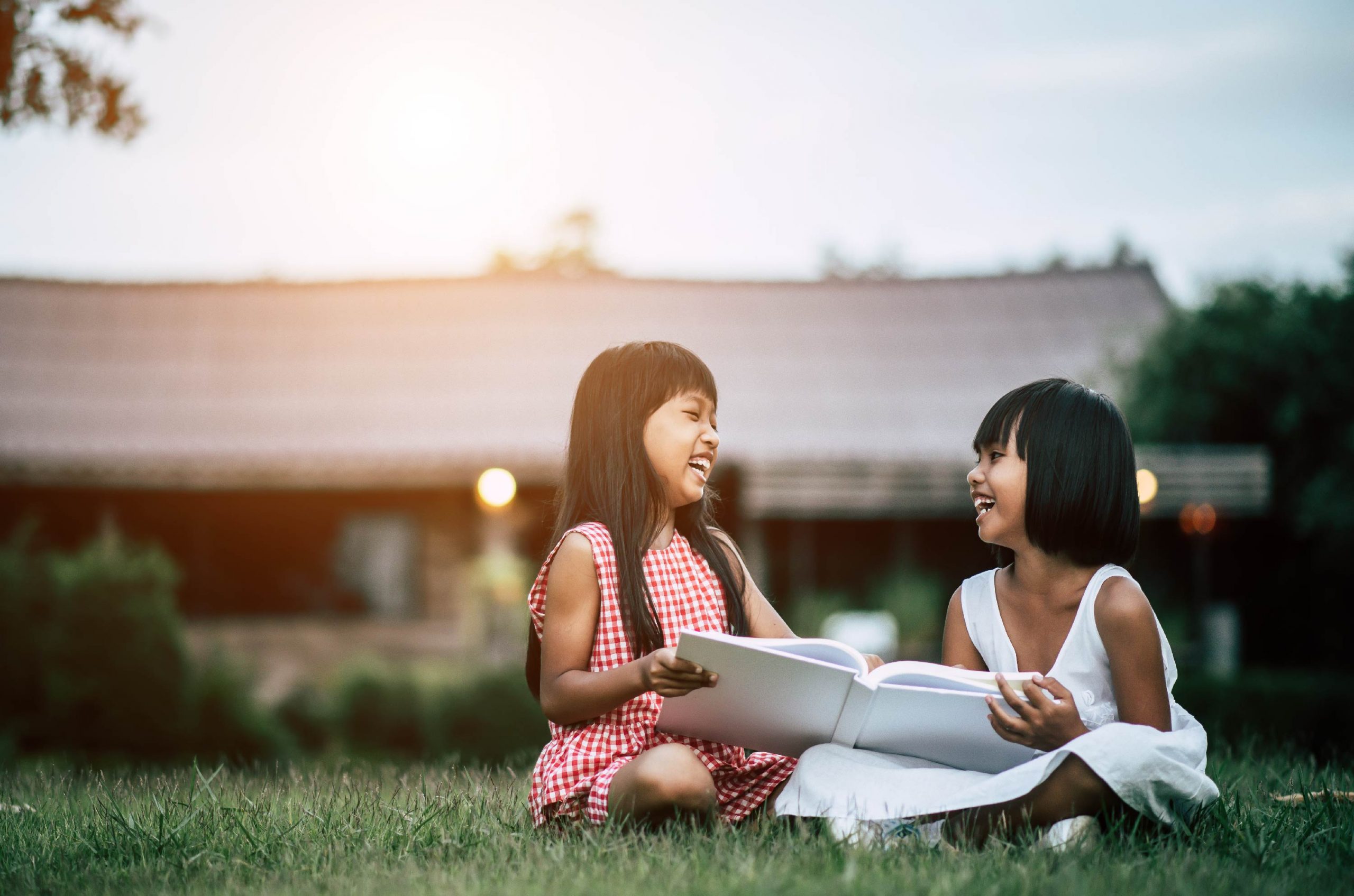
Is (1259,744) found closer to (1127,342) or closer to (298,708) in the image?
(298,708)

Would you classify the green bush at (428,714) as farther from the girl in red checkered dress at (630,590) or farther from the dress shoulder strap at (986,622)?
the dress shoulder strap at (986,622)

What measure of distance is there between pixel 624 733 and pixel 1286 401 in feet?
39.7

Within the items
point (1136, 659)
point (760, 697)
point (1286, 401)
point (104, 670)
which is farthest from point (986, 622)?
point (1286, 401)

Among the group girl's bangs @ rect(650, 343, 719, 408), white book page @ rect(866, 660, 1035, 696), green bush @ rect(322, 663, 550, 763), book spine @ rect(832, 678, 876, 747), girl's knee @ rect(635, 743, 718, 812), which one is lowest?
green bush @ rect(322, 663, 550, 763)

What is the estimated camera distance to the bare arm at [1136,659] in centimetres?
271

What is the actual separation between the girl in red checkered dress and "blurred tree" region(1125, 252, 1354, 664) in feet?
35.9

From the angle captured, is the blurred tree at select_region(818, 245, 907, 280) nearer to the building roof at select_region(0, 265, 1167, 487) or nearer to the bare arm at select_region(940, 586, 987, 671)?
the building roof at select_region(0, 265, 1167, 487)

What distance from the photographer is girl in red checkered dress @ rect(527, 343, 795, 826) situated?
2.90 meters

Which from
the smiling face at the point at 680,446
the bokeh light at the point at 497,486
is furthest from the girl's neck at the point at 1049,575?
the bokeh light at the point at 497,486

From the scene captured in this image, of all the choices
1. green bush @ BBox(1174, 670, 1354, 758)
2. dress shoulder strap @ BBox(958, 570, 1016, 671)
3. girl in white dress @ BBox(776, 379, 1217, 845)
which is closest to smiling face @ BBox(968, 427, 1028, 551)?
girl in white dress @ BBox(776, 379, 1217, 845)

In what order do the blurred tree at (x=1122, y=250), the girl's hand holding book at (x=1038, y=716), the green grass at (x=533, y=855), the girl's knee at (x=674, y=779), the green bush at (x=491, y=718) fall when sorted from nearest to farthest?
the green grass at (x=533, y=855) < the girl's hand holding book at (x=1038, y=716) < the girl's knee at (x=674, y=779) < the green bush at (x=491, y=718) < the blurred tree at (x=1122, y=250)

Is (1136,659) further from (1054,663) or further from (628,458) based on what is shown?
(628,458)

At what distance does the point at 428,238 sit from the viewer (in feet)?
84.5

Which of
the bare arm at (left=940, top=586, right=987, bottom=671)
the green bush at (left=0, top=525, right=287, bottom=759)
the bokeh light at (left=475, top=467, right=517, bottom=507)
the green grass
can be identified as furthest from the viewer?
the bokeh light at (left=475, top=467, right=517, bottom=507)
